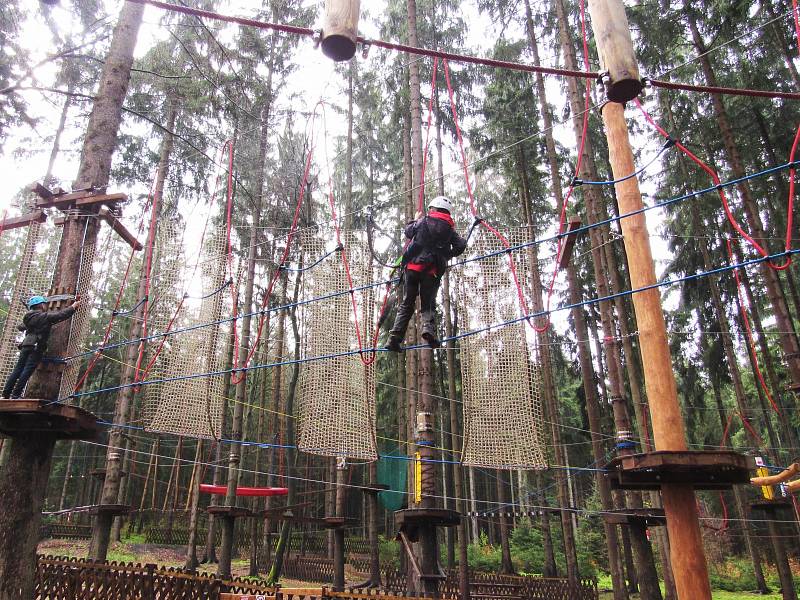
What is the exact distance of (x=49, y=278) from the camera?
234 inches

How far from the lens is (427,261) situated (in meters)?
4.22

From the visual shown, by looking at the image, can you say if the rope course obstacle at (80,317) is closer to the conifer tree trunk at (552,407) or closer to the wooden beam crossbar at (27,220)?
the wooden beam crossbar at (27,220)

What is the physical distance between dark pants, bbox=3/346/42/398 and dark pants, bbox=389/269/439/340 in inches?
112

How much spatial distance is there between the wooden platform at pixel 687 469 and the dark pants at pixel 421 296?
1.66 m

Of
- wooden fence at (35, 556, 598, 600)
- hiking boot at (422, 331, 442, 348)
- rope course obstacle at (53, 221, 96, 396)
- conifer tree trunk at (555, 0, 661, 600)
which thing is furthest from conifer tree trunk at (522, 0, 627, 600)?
rope course obstacle at (53, 221, 96, 396)

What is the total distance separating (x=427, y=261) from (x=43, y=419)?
117 inches

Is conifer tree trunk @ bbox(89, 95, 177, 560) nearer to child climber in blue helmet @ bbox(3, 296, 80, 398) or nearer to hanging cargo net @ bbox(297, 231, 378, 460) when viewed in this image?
child climber in blue helmet @ bbox(3, 296, 80, 398)

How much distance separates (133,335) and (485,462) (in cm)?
723

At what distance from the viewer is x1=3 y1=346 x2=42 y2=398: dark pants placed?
436cm

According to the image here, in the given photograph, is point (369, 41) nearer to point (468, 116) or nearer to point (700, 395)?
point (468, 116)

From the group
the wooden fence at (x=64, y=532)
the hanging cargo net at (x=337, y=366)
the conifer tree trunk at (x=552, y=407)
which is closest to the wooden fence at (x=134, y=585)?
the hanging cargo net at (x=337, y=366)

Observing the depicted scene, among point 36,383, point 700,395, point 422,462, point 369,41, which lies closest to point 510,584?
point 422,462

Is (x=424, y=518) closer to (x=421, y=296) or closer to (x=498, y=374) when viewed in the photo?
(x=498, y=374)

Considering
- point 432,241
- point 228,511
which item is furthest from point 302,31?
point 228,511
